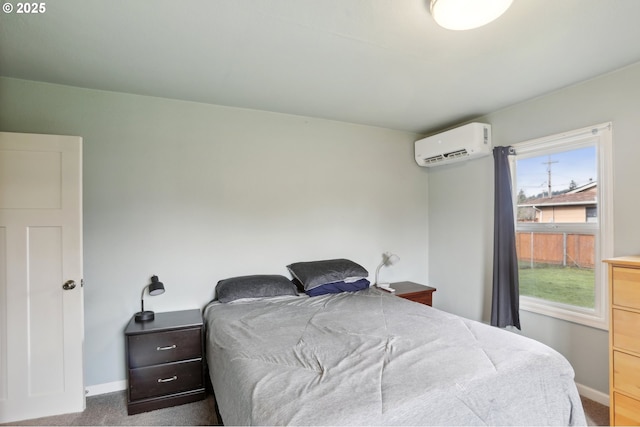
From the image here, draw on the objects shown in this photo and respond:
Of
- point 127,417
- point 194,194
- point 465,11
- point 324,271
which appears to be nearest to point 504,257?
point 324,271

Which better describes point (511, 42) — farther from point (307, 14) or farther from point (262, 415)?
point (262, 415)

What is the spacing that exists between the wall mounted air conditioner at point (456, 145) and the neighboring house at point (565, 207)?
2.19 ft

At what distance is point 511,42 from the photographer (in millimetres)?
1889

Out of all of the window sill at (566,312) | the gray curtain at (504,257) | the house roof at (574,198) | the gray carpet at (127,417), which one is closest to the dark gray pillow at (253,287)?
the gray carpet at (127,417)

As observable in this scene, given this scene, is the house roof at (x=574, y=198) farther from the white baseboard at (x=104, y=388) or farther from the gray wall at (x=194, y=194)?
the white baseboard at (x=104, y=388)

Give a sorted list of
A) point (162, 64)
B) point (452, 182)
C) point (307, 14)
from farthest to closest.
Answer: point (452, 182), point (162, 64), point (307, 14)

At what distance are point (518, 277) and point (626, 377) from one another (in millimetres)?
1131

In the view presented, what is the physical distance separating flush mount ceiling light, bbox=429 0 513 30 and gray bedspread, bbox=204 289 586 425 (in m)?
1.66

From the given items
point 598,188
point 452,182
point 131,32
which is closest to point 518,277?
point 598,188

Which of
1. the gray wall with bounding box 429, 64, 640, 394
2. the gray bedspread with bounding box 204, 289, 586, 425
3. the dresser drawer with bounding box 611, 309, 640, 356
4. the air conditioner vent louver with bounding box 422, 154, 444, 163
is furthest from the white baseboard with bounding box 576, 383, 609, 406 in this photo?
the air conditioner vent louver with bounding box 422, 154, 444, 163

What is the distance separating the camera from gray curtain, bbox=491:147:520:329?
2.84 m

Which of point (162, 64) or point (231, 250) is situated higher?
point (162, 64)

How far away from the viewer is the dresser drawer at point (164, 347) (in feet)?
7.30

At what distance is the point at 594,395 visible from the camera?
2.36 metres
